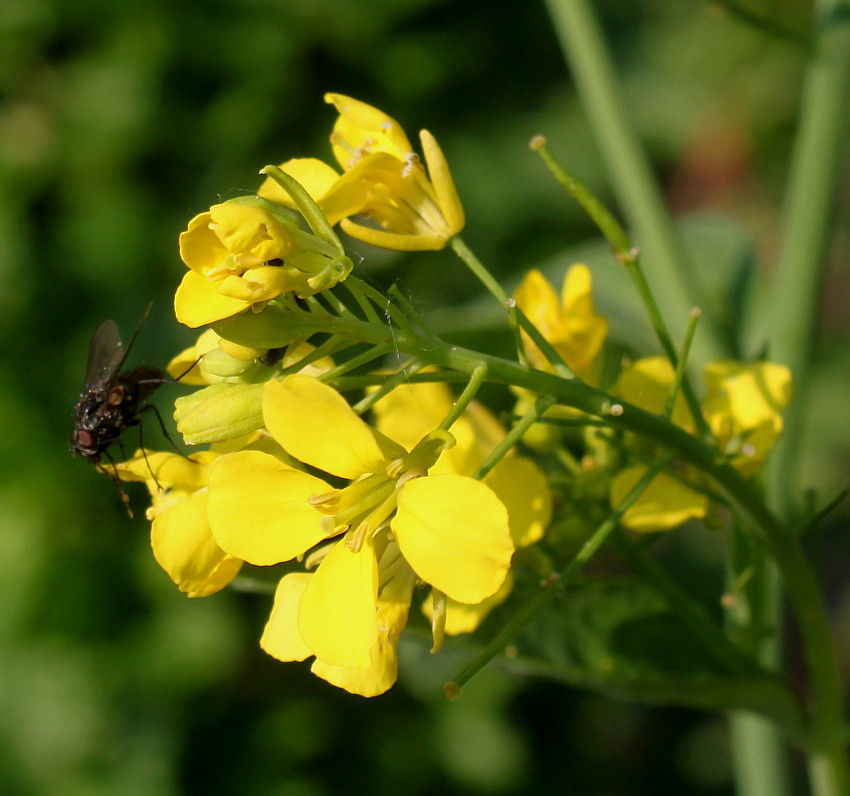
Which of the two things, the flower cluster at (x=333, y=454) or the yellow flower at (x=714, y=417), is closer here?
the flower cluster at (x=333, y=454)

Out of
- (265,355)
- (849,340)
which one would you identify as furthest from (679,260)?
(849,340)

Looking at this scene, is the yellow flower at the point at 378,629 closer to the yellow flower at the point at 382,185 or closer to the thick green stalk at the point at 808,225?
the yellow flower at the point at 382,185

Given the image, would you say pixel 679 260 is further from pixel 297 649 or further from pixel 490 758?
pixel 490 758

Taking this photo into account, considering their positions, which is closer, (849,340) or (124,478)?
(124,478)

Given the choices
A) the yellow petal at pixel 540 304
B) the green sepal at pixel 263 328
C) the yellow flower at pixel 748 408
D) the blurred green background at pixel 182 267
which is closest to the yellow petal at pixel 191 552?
the green sepal at pixel 263 328

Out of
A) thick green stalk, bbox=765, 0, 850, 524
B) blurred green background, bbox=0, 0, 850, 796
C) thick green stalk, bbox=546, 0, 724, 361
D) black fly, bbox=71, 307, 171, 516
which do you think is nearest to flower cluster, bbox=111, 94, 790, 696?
black fly, bbox=71, 307, 171, 516

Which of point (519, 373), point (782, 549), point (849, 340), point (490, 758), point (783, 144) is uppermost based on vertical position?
point (519, 373)
